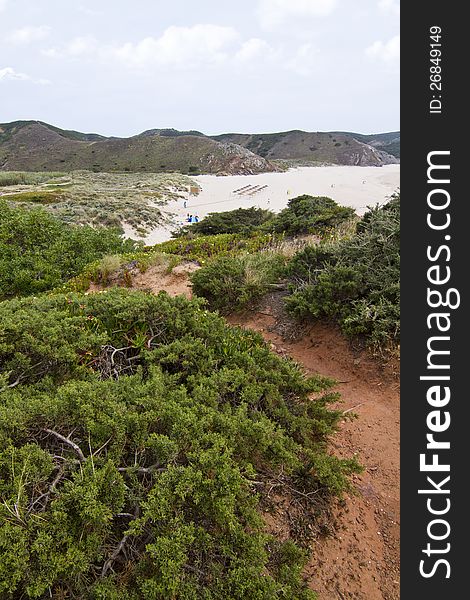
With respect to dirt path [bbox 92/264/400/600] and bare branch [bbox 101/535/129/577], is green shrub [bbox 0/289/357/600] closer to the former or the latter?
bare branch [bbox 101/535/129/577]

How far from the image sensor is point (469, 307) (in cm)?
238

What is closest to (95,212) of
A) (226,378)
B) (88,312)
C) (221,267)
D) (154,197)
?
(154,197)

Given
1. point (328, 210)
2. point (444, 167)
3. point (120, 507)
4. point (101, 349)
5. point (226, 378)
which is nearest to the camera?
point (120, 507)

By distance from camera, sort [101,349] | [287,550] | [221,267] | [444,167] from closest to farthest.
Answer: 1. [287,550]
2. [444,167]
3. [101,349]
4. [221,267]

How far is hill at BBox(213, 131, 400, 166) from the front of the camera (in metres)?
76.9

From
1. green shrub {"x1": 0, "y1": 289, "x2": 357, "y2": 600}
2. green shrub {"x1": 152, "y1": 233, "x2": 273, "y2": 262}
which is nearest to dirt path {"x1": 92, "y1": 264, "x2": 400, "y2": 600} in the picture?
green shrub {"x1": 0, "y1": 289, "x2": 357, "y2": 600}

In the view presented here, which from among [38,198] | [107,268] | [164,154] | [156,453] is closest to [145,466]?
[156,453]

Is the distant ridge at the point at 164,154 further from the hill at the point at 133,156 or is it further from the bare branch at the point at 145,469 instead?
the bare branch at the point at 145,469

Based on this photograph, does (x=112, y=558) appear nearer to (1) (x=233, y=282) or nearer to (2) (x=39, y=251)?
(1) (x=233, y=282)

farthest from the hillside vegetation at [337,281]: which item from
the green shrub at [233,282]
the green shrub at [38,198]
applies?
the green shrub at [38,198]

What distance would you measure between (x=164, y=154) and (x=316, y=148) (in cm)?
3894

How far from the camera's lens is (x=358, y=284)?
543cm

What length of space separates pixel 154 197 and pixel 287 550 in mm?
30447

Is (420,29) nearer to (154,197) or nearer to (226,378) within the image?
(226,378)
